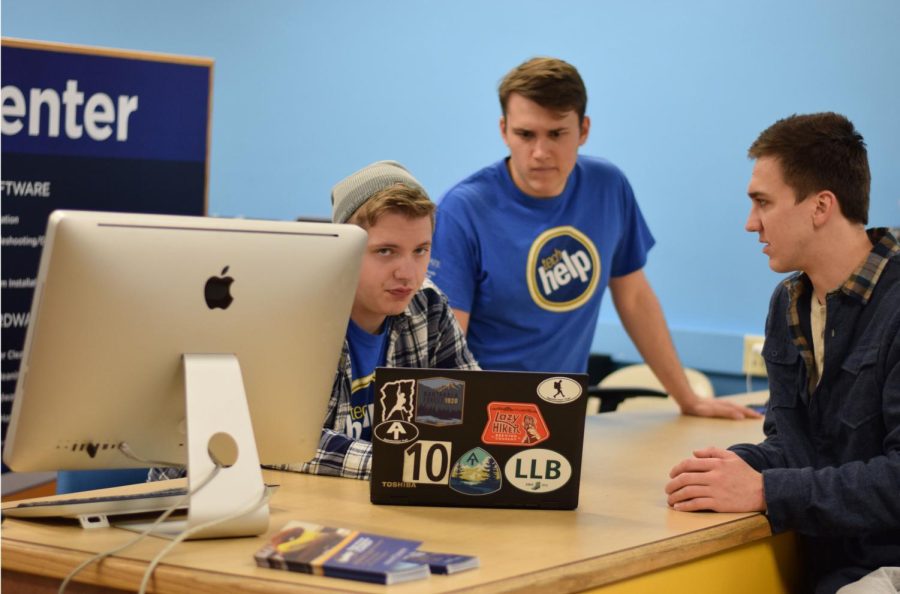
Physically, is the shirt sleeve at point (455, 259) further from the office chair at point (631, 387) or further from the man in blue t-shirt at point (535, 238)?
the office chair at point (631, 387)

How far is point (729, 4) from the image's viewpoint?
425 centimetres

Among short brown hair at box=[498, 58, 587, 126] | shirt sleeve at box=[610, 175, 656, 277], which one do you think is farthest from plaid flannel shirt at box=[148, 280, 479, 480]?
shirt sleeve at box=[610, 175, 656, 277]

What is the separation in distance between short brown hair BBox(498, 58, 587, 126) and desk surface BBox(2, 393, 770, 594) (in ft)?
3.41

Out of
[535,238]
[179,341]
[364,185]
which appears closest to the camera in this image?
[179,341]

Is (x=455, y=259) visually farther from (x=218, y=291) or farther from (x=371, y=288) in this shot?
(x=218, y=291)

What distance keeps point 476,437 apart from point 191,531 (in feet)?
1.65

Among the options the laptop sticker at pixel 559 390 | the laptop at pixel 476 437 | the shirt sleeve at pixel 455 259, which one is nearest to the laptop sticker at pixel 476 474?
the laptop at pixel 476 437

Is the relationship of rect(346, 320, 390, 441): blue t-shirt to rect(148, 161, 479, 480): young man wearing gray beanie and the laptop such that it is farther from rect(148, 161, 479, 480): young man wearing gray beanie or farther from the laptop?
the laptop

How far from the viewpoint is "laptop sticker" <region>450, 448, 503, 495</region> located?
1.83 meters

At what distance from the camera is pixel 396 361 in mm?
2279

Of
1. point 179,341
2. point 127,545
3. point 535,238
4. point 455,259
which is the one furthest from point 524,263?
point 127,545

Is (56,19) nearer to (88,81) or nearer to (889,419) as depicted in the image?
(88,81)

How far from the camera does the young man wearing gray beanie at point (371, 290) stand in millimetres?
2066

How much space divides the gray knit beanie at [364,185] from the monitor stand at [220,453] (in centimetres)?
64
